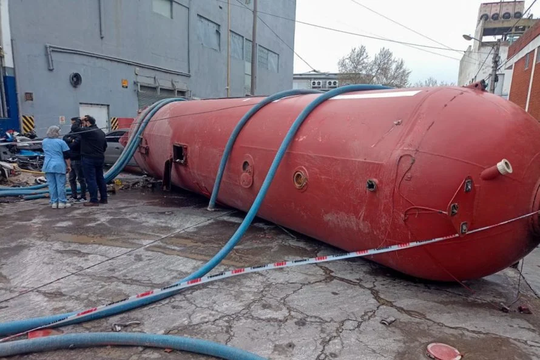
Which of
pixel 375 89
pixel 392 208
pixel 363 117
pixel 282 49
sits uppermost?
pixel 282 49

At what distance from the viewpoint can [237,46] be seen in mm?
22094

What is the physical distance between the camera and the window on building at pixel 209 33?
1859 cm

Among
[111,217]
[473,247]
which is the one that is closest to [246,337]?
[473,247]

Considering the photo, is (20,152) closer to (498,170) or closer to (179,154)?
(179,154)

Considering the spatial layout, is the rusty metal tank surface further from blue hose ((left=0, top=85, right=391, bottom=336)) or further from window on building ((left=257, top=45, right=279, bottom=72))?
window on building ((left=257, top=45, right=279, bottom=72))

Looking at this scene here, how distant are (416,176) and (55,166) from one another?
588 centimetres

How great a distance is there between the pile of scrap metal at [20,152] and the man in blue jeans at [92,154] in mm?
3842

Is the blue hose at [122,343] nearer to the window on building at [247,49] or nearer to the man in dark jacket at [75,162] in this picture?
the man in dark jacket at [75,162]

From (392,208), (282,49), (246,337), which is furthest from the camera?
(282,49)

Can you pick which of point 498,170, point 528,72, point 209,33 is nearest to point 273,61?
point 209,33

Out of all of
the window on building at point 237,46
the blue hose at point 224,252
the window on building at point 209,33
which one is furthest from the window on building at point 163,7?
the blue hose at point 224,252

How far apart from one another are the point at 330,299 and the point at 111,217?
405cm

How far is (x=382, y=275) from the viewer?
3799 millimetres

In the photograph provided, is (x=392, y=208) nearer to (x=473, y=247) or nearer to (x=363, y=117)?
(x=473, y=247)
